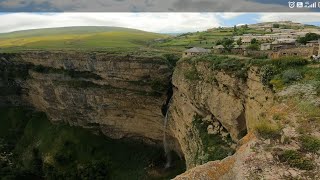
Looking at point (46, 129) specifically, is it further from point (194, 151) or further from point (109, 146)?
point (194, 151)

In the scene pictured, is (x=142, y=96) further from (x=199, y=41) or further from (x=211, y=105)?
(x=199, y=41)

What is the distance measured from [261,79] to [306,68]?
3.34m

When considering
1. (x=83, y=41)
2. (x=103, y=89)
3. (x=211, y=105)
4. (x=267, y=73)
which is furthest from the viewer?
(x=83, y=41)

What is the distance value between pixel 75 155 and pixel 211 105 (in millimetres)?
27973

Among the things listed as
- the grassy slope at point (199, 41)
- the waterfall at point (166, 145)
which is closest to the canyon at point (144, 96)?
the waterfall at point (166, 145)

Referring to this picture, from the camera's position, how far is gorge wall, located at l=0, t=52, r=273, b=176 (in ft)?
108

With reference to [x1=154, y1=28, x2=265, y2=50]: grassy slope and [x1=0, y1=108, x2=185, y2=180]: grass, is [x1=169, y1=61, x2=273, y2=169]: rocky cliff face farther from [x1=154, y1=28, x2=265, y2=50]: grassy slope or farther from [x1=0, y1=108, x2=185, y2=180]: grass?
[x1=154, y1=28, x2=265, y2=50]: grassy slope

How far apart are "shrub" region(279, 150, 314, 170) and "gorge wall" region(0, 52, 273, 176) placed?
419 inches

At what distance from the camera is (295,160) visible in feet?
46.3

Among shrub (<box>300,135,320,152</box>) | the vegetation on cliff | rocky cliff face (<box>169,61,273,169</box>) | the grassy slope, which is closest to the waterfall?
rocky cliff face (<box>169,61,273,169</box>)

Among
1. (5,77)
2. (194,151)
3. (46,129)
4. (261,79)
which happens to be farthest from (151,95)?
(5,77)

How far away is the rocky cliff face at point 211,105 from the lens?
28.9 m

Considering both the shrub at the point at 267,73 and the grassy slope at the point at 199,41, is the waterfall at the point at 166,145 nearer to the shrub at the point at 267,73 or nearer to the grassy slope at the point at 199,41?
the grassy slope at the point at 199,41

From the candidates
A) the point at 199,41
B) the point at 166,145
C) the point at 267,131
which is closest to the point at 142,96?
the point at 166,145
